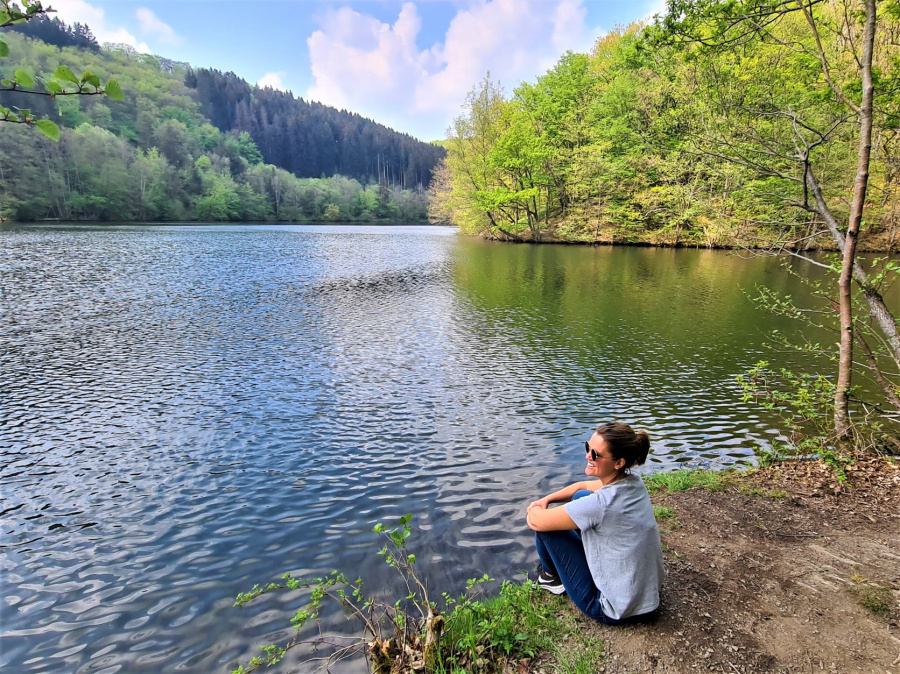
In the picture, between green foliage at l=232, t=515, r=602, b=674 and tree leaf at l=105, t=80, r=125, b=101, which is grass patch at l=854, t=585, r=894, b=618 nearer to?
green foliage at l=232, t=515, r=602, b=674

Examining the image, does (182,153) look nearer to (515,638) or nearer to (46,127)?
(46,127)

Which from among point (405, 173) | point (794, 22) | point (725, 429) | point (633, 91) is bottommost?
point (725, 429)

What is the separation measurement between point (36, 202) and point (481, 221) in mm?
60921

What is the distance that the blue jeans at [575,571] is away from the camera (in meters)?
3.64

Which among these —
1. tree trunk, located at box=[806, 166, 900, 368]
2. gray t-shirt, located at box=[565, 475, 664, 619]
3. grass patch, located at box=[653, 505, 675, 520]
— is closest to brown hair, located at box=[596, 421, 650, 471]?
gray t-shirt, located at box=[565, 475, 664, 619]

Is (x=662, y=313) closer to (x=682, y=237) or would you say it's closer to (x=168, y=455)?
(x=168, y=455)

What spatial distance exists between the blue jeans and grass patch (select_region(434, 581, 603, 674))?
20 cm

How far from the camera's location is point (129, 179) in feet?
247

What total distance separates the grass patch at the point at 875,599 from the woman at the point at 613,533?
5.95ft

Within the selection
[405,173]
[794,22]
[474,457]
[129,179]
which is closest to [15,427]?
[474,457]

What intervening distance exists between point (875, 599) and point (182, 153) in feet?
410

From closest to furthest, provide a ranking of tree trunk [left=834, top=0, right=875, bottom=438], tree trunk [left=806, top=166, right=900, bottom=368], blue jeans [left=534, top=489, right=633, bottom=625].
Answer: blue jeans [left=534, top=489, right=633, bottom=625] → tree trunk [left=834, top=0, right=875, bottom=438] → tree trunk [left=806, top=166, right=900, bottom=368]

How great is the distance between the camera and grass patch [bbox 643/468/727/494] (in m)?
6.24

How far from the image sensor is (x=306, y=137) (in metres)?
176
